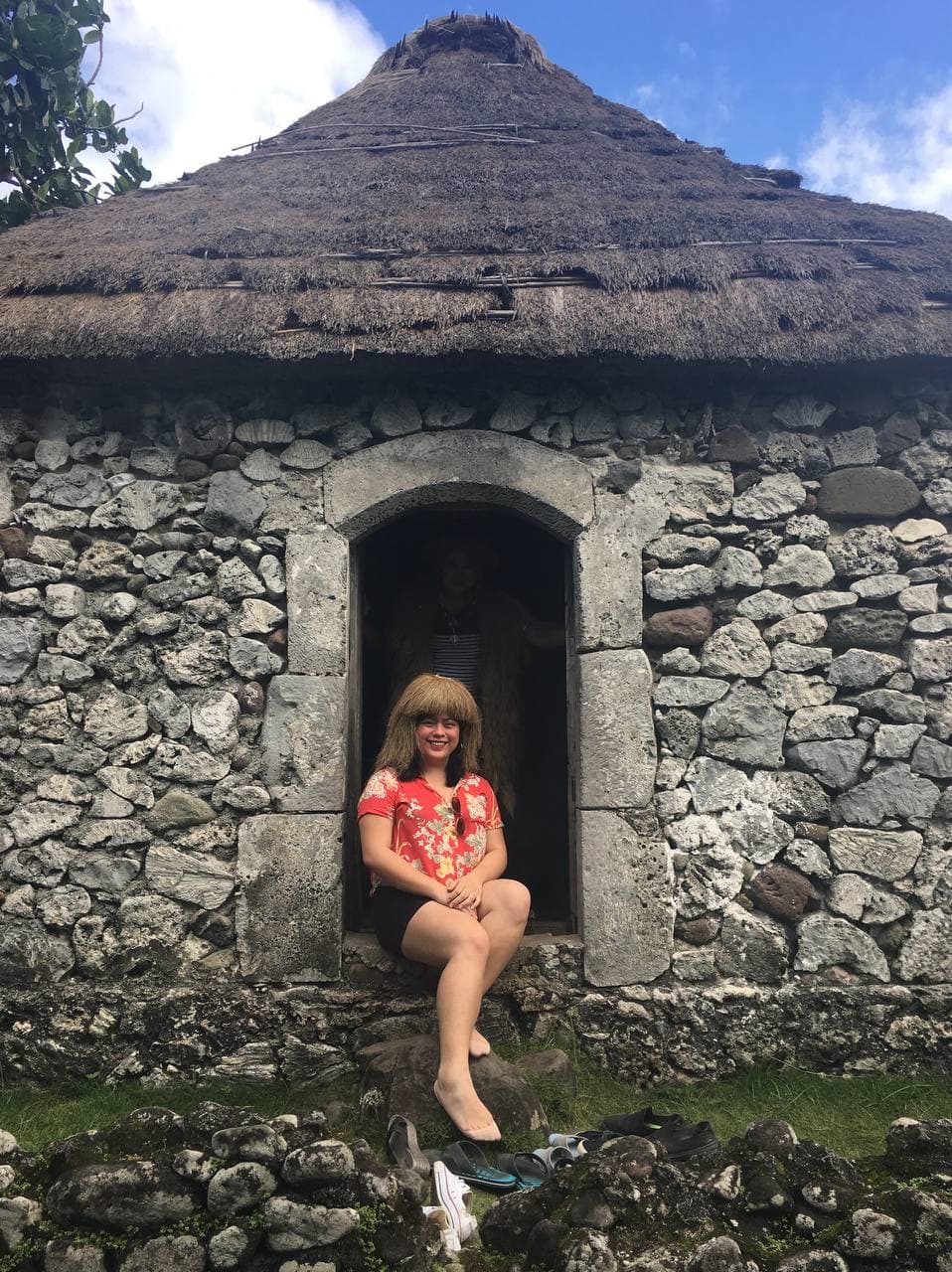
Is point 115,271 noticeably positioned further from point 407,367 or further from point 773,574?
point 773,574

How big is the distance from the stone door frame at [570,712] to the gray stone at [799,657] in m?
0.49

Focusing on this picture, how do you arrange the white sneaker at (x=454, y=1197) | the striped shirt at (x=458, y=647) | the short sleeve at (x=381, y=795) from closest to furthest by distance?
the white sneaker at (x=454, y=1197) → the short sleeve at (x=381, y=795) → the striped shirt at (x=458, y=647)

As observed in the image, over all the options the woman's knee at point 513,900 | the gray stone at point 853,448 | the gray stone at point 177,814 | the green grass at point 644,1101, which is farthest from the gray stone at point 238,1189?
the gray stone at point 853,448

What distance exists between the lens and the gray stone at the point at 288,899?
3344mm

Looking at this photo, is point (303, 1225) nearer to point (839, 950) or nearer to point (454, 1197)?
point (454, 1197)

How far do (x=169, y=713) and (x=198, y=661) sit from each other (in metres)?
0.21

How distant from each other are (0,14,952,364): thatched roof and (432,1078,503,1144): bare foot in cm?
245

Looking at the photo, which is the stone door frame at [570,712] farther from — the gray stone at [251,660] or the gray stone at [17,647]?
the gray stone at [17,647]

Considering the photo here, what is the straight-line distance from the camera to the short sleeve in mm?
3238

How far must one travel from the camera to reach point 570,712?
3.76m

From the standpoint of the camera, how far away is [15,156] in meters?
6.86

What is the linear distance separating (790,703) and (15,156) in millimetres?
6755

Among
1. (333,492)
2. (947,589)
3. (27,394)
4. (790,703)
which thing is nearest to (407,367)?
(333,492)

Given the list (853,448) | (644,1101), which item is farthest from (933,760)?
(644,1101)
